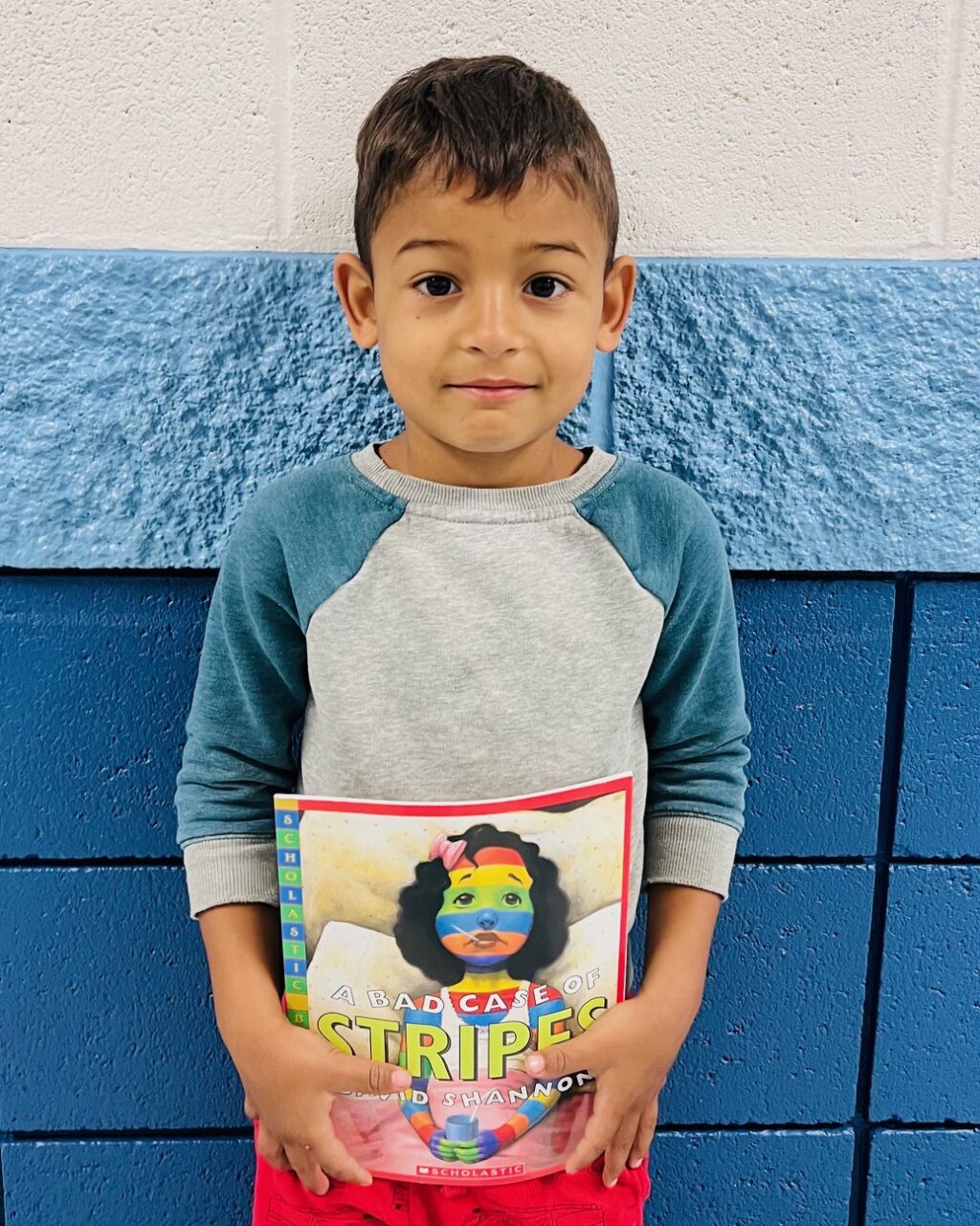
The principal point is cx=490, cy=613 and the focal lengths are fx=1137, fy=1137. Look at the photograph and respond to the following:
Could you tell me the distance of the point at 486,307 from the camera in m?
0.99

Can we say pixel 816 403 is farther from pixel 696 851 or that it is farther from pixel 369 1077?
pixel 369 1077

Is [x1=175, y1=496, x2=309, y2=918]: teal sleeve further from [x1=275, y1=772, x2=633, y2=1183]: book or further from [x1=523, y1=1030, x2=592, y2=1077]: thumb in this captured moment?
[x1=523, y1=1030, x2=592, y2=1077]: thumb

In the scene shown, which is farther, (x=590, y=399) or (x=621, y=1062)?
(x=590, y=399)

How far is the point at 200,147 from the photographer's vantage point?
4.14ft

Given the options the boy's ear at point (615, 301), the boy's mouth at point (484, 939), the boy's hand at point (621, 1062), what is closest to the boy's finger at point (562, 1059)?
the boy's hand at point (621, 1062)

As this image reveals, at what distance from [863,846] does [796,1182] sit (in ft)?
1.61

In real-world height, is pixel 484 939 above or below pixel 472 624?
below

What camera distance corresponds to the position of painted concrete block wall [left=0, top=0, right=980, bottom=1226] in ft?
4.14

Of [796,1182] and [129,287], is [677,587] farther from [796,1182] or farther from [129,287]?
[796,1182]

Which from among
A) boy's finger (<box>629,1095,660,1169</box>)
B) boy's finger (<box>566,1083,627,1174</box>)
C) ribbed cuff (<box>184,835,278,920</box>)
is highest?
ribbed cuff (<box>184,835,278,920</box>)

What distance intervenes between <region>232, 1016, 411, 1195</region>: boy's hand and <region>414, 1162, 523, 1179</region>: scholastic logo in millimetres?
55

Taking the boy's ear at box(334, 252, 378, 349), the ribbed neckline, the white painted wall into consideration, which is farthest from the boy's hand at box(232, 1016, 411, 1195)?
the white painted wall

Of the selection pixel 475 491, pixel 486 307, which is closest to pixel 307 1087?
pixel 475 491

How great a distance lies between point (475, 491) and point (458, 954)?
43 centimetres
